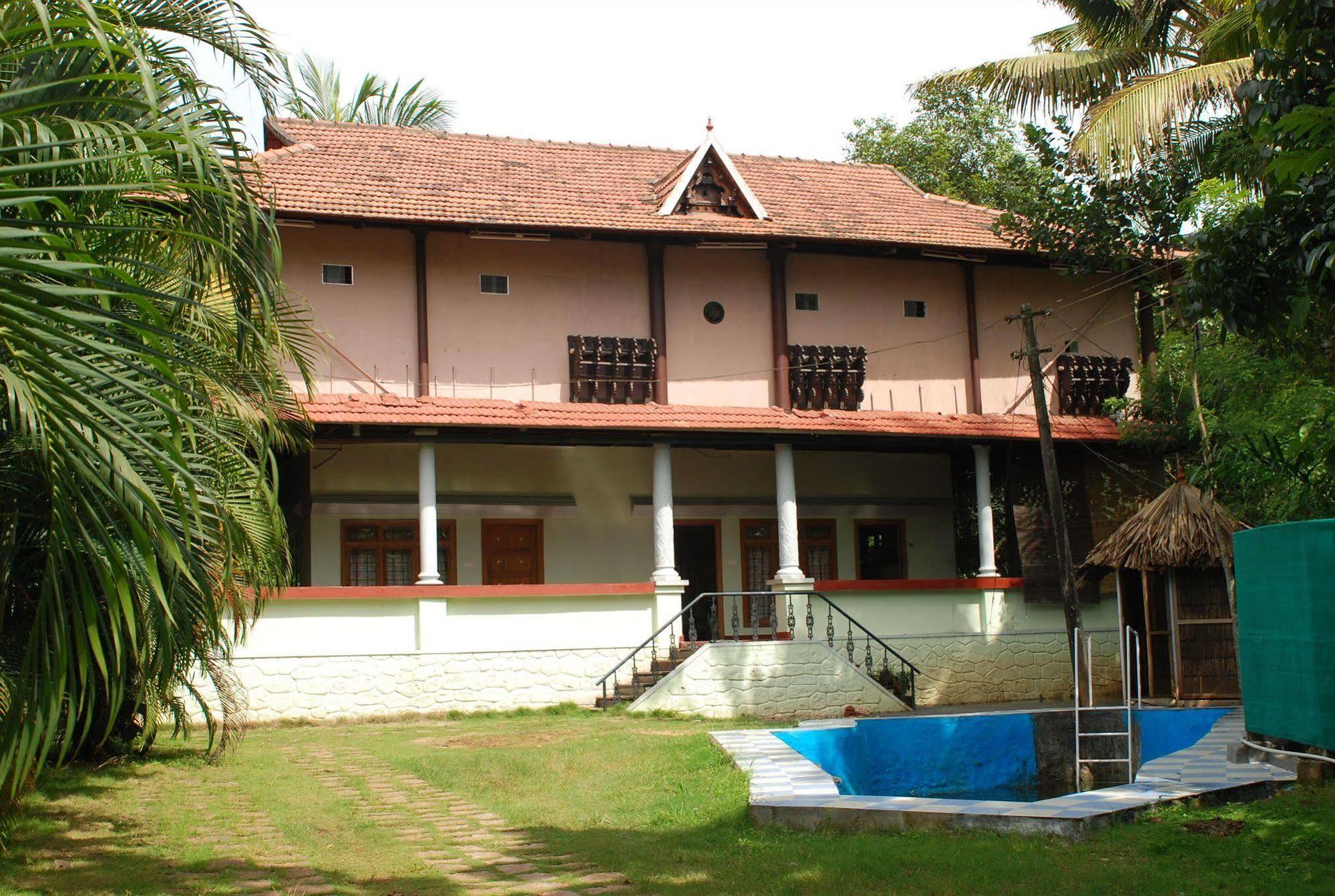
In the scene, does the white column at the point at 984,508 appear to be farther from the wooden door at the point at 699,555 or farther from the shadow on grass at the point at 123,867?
the shadow on grass at the point at 123,867

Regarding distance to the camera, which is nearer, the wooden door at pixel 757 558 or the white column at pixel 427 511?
the white column at pixel 427 511

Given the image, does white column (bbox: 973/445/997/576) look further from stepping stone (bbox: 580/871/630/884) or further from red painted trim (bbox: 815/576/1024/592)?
stepping stone (bbox: 580/871/630/884)

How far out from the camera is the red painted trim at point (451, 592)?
18141mm

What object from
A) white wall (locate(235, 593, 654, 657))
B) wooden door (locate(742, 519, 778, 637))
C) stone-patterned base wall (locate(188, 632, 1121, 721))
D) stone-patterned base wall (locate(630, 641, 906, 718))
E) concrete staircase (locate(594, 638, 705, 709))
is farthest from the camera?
wooden door (locate(742, 519, 778, 637))

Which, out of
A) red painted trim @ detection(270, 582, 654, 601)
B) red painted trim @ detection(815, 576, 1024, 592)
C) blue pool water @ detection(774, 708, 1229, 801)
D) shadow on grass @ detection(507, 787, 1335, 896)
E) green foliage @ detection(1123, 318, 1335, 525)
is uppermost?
green foliage @ detection(1123, 318, 1335, 525)

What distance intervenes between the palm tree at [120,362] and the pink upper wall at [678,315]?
789 centimetres

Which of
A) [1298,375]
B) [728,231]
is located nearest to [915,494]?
[728,231]

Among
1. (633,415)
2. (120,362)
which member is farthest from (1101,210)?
(120,362)

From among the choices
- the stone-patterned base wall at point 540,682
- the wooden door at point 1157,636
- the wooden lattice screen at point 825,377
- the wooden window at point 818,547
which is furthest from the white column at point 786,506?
the wooden door at point 1157,636

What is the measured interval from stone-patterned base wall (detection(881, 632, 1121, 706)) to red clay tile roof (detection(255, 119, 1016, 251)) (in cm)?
627

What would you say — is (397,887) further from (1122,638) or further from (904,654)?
(904,654)

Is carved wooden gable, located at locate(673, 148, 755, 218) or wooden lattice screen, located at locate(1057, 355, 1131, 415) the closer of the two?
carved wooden gable, located at locate(673, 148, 755, 218)

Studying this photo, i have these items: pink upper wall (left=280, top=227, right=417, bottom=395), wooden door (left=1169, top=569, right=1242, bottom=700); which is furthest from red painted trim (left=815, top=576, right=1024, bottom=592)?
pink upper wall (left=280, top=227, right=417, bottom=395)

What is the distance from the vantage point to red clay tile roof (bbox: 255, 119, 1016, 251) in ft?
65.1
